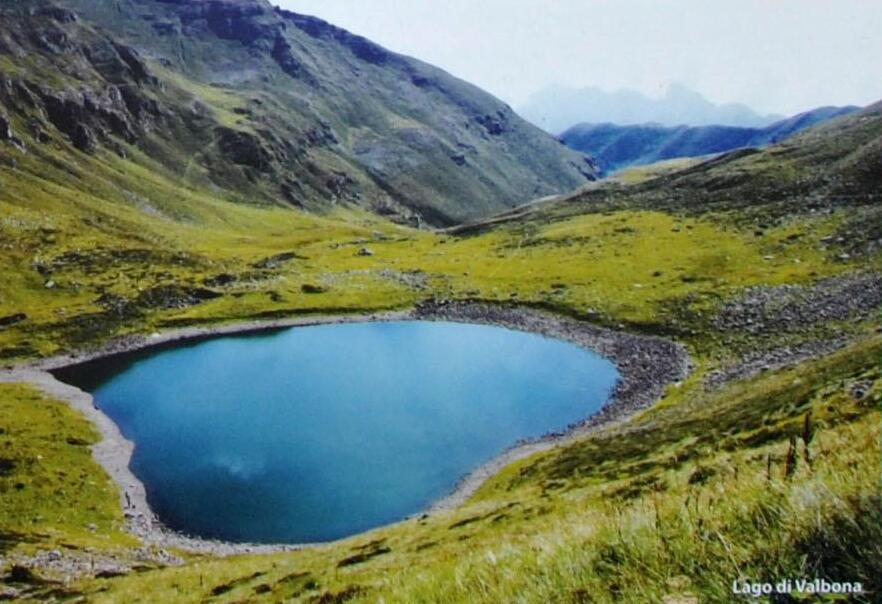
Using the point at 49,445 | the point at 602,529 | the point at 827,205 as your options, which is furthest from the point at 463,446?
the point at 827,205

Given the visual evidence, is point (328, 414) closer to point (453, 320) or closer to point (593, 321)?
point (453, 320)

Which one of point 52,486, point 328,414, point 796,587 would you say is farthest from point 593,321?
point 796,587

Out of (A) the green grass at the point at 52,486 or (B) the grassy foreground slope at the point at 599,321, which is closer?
(B) the grassy foreground slope at the point at 599,321

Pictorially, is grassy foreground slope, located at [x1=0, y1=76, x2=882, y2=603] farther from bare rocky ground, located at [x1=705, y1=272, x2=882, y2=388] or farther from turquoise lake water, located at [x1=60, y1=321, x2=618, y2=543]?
turquoise lake water, located at [x1=60, y1=321, x2=618, y2=543]

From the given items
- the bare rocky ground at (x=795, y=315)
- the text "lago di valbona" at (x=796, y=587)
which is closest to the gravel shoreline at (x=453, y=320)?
the bare rocky ground at (x=795, y=315)

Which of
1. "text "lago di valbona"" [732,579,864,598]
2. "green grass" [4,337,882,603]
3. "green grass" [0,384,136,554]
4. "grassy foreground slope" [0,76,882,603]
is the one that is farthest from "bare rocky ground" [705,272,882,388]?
"text "lago di valbona"" [732,579,864,598]

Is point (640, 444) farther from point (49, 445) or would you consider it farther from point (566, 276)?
point (566, 276)

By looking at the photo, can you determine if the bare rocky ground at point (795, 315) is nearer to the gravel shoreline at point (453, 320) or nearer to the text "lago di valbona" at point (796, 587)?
the gravel shoreline at point (453, 320)
